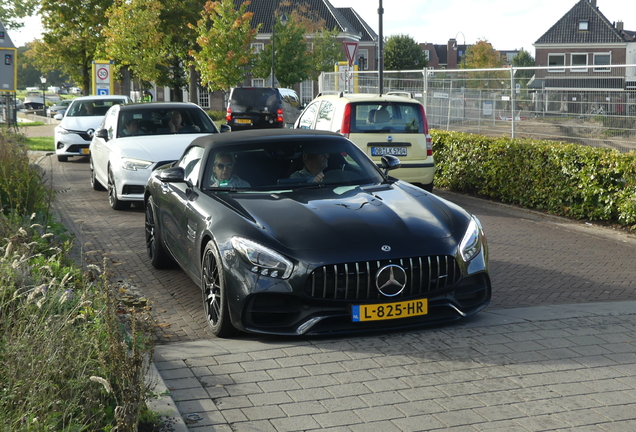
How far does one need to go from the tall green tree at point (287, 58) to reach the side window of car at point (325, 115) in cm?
4353

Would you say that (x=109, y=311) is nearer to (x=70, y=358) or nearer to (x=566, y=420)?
→ (x=70, y=358)

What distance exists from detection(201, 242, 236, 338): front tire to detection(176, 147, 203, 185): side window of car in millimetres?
1161

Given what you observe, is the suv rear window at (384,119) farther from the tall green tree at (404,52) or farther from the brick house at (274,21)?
the tall green tree at (404,52)

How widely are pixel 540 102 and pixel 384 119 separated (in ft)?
8.85

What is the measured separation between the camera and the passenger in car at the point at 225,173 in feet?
22.2

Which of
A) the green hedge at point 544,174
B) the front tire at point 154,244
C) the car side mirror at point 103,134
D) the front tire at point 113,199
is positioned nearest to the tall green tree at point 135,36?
the car side mirror at point 103,134

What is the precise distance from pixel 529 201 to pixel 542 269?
14.4 feet

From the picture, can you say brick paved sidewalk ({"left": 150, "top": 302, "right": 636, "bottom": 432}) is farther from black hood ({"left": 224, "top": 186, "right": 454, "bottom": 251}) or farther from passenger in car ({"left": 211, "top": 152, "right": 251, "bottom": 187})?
passenger in car ({"left": 211, "top": 152, "right": 251, "bottom": 187})

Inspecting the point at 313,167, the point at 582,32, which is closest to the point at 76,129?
the point at 313,167

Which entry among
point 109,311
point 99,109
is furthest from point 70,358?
point 99,109

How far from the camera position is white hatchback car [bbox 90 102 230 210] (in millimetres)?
11883

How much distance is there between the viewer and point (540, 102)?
13.3 m

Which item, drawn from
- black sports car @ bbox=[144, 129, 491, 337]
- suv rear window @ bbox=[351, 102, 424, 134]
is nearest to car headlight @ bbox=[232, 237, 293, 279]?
black sports car @ bbox=[144, 129, 491, 337]

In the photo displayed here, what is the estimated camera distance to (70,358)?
13.1 ft
